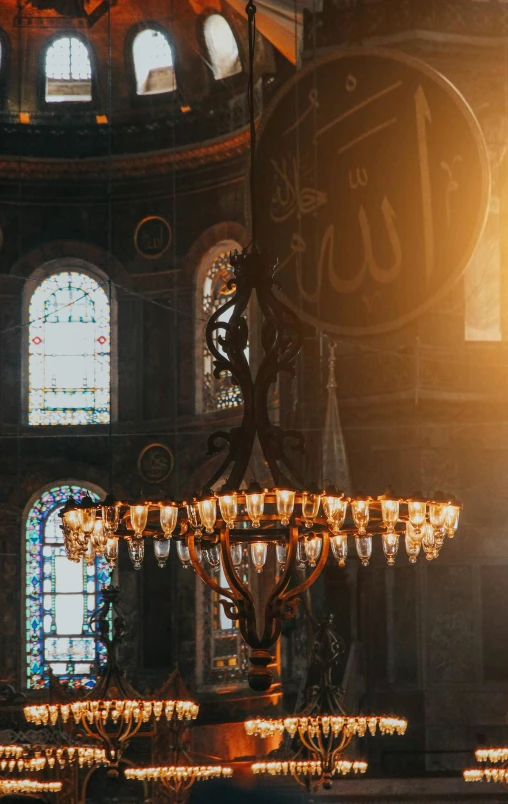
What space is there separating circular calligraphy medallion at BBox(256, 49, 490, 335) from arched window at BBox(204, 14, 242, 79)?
3.87 meters

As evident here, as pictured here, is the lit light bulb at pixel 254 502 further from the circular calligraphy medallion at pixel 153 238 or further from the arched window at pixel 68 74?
the arched window at pixel 68 74

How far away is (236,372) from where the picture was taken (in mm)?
9164

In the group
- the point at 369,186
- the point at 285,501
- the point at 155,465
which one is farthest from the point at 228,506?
the point at 155,465

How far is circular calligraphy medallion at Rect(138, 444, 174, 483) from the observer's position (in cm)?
2036

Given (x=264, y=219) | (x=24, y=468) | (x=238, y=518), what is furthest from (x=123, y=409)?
(x=238, y=518)

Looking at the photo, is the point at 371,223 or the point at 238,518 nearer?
the point at 238,518

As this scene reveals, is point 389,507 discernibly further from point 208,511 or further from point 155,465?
point 155,465

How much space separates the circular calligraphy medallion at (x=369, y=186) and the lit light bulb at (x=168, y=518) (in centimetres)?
545

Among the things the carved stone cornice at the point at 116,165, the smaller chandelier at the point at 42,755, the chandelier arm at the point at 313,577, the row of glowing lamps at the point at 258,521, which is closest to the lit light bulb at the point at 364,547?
the row of glowing lamps at the point at 258,521

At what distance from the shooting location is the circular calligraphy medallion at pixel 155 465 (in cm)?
2036

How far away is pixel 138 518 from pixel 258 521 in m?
0.65

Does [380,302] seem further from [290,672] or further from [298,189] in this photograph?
[290,672]

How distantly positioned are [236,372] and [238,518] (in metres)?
0.71

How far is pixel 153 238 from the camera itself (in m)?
20.8
